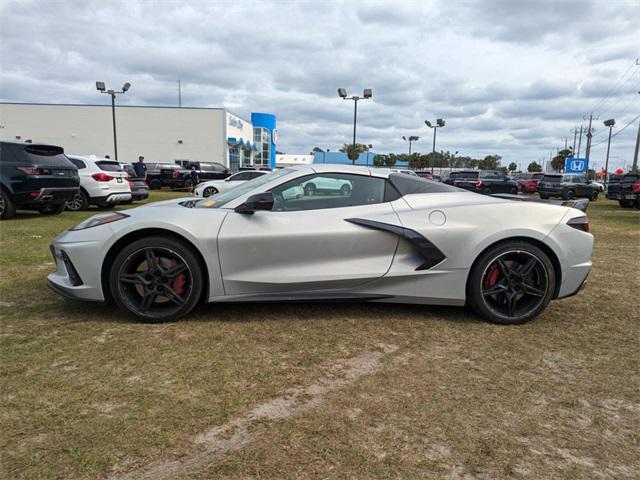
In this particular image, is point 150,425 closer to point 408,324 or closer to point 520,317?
point 408,324

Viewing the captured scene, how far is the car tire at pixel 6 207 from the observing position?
883 cm

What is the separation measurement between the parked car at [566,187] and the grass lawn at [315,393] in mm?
24314

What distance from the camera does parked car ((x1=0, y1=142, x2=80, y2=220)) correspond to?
8.56m

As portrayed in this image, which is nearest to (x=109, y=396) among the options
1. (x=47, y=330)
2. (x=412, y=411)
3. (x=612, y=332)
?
(x=47, y=330)

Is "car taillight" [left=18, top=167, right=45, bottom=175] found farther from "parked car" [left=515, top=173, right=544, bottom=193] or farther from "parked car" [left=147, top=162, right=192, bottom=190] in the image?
"parked car" [left=515, top=173, right=544, bottom=193]

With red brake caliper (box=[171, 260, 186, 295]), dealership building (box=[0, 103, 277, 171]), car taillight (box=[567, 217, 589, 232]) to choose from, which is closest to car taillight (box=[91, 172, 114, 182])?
red brake caliper (box=[171, 260, 186, 295])

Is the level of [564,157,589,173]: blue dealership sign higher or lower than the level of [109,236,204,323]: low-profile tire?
higher

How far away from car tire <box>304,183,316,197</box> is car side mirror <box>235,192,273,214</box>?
34 cm

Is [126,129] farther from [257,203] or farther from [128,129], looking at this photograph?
[257,203]

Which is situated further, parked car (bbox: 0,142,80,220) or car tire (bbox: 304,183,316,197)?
parked car (bbox: 0,142,80,220)

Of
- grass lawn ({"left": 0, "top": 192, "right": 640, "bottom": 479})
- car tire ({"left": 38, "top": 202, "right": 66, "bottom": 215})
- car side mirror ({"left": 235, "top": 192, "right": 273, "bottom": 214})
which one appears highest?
car side mirror ({"left": 235, "top": 192, "right": 273, "bottom": 214})

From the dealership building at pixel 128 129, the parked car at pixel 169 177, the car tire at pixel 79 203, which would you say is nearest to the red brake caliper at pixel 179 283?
the car tire at pixel 79 203

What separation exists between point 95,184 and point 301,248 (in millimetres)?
9876

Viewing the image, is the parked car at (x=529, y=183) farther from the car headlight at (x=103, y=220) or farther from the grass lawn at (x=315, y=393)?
the car headlight at (x=103, y=220)
